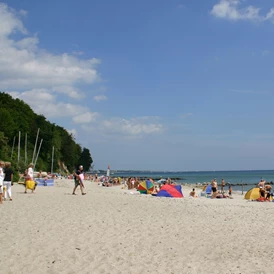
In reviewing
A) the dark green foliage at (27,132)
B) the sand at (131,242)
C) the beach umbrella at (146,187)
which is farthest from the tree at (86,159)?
the sand at (131,242)

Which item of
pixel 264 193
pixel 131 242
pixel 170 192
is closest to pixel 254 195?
pixel 264 193

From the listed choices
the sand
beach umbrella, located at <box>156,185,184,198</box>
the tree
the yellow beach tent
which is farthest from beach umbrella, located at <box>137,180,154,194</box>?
the tree

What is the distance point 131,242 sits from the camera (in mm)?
8047

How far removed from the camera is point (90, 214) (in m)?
11.6

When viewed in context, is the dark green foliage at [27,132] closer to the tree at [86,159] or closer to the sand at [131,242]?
the tree at [86,159]

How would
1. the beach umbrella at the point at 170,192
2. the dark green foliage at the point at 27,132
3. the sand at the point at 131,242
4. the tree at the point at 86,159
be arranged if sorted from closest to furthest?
the sand at the point at 131,242 < the beach umbrella at the point at 170,192 < the dark green foliage at the point at 27,132 < the tree at the point at 86,159

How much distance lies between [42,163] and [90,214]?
58849mm

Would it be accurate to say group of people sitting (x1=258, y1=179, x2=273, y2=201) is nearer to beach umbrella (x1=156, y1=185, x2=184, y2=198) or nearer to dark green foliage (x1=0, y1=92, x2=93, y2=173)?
beach umbrella (x1=156, y1=185, x2=184, y2=198)

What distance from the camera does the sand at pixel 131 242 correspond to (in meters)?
6.42

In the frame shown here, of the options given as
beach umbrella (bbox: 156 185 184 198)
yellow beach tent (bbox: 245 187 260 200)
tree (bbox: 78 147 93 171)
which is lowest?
yellow beach tent (bbox: 245 187 260 200)

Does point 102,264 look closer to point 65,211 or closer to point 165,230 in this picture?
point 165,230

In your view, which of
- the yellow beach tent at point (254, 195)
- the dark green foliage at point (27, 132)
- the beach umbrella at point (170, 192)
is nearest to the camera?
the beach umbrella at point (170, 192)

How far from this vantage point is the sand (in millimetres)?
6416

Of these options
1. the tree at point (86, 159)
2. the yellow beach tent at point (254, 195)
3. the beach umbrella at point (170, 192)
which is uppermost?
the tree at point (86, 159)
